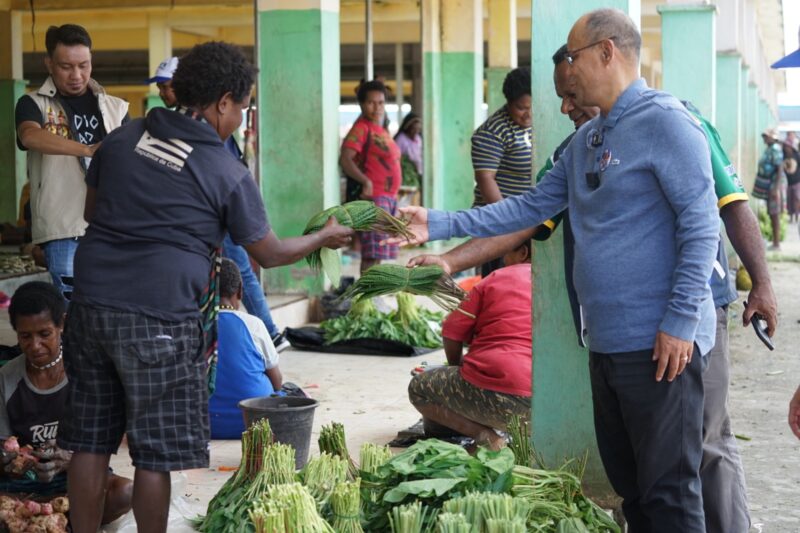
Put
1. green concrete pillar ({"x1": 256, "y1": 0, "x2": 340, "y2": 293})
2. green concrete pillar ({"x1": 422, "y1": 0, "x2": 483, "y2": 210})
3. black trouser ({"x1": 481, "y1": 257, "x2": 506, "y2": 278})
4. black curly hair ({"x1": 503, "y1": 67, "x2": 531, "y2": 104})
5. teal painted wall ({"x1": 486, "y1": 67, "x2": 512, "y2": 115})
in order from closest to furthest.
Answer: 1. black curly hair ({"x1": 503, "y1": 67, "x2": 531, "y2": 104})
2. black trouser ({"x1": 481, "y1": 257, "x2": 506, "y2": 278})
3. green concrete pillar ({"x1": 256, "y1": 0, "x2": 340, "y2": 293})
4. green concrete pillar ({"x1": 422, "y1": 0, "x2": 483, "y2": 210})
5. teal painted wall ({"x1": 486, "y1": 67, "x2": 512, "y2": 115})

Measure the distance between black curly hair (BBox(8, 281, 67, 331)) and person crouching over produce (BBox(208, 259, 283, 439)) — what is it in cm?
140

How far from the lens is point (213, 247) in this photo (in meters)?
4.20

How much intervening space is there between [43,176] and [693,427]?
3693 millimetres

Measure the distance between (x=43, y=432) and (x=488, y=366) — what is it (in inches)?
84.3

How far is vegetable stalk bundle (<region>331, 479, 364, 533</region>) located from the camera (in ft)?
12.4

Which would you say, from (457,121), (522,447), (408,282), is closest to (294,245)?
(408,282)

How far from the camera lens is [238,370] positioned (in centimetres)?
623

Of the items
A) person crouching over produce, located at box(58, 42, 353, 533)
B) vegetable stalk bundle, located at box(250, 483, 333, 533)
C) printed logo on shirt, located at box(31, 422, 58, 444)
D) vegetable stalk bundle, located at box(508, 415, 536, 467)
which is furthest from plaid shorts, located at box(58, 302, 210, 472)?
vegetable stalk bundle, located at box(508, 415, 536, 467)

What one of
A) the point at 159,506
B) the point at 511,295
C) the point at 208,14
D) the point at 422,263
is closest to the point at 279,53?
→ the point at 511,295

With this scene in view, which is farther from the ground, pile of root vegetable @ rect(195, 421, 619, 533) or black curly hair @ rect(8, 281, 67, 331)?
black curly hair @ rect(8, 281, 67, 331)

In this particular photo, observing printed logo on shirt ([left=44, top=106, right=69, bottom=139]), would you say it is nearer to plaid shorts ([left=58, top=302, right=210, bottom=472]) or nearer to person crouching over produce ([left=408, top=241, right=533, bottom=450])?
plaid shorts ([left=58, top=302, right=210, bottom=472])

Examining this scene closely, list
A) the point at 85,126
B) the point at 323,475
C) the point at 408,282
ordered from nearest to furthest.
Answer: the point at 323,475
the point at 408,282
the point at 85,126

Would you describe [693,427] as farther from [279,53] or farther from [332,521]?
[279,53]

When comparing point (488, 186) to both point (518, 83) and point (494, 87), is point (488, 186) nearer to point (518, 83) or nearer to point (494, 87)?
point (518, 83)
